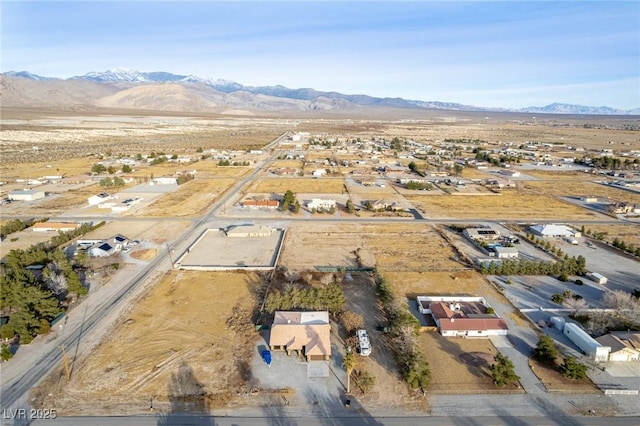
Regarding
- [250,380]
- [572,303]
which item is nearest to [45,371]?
[250,380]

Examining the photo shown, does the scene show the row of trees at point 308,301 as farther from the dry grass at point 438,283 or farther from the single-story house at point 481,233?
the single-story house at point 481,233

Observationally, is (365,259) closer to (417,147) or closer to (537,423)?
(537,423)

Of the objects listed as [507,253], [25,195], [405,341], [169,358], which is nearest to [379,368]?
[405,341]

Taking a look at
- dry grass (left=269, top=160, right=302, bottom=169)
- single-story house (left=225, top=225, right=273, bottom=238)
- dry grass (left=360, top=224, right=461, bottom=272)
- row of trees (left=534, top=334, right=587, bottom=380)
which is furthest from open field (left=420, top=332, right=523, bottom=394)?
dry grass (left=269, top=160, right=302, bottom=169)

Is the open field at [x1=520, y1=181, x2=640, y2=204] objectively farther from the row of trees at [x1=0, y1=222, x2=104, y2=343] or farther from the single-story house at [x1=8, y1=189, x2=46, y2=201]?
the single-story house at [x1=8, y1=189, x2=46, y2=201]

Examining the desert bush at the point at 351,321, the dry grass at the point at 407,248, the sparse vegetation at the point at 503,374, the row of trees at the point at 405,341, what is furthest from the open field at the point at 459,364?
the dry grass at the point at 407,248

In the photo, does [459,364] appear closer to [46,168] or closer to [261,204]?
[261,204]

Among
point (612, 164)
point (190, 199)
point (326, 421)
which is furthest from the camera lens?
point (612, 164)
